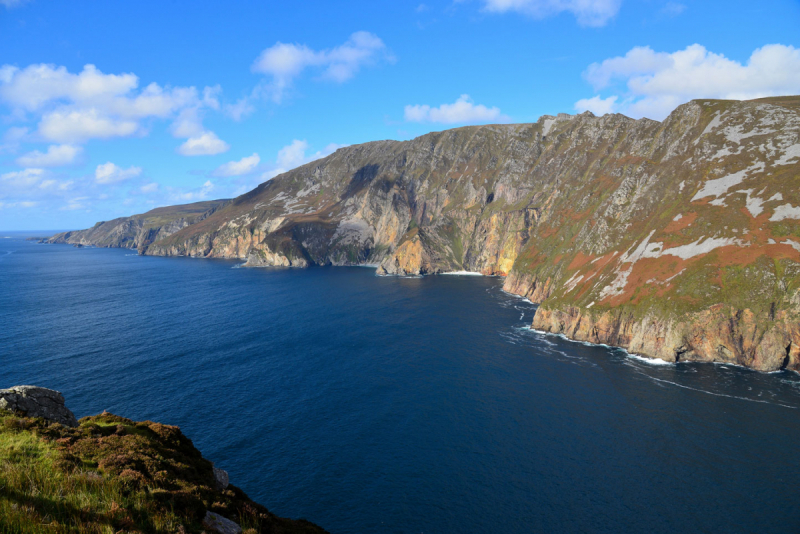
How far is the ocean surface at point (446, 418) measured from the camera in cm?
4859

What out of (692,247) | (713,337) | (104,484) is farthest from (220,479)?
(692,247)

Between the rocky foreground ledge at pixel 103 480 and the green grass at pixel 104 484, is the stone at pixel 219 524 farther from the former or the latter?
the green grass at pixel 104 484

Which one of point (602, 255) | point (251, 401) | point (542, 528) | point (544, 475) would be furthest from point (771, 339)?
point (251, 401)

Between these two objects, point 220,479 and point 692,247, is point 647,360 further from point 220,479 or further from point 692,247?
point 220,479

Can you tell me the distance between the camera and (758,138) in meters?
125

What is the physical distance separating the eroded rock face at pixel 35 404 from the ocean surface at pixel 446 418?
1143 inches

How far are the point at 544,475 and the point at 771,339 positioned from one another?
68345 mm

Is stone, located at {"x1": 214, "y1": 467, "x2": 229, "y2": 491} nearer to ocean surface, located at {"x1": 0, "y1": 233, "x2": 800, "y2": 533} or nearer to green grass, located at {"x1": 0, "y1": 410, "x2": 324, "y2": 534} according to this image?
green grass, located at {"x1": 0, "y1": 410, "x2": 324, "y2": 534}

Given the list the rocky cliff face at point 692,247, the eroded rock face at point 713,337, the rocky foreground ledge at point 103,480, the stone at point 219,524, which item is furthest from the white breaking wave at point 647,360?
the stone at point 219,524

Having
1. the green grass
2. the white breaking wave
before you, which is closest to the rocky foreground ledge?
the green grass

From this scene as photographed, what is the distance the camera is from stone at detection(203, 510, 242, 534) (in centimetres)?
2069

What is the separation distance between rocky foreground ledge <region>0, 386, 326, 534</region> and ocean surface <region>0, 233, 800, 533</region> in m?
25.4

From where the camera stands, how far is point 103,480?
19781 millimetres

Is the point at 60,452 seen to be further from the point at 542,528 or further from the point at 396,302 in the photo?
the point at 396,302
